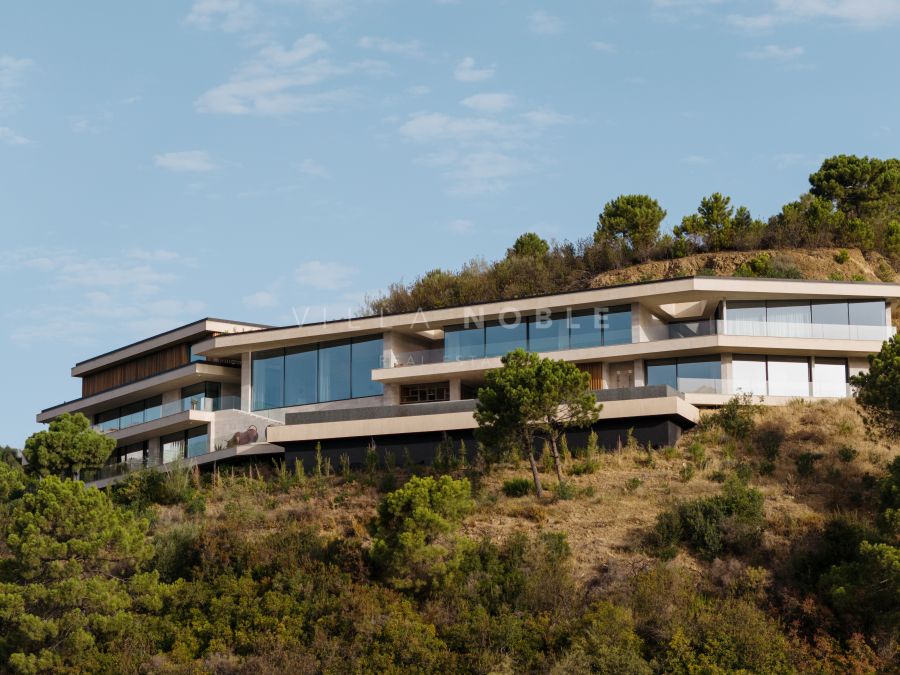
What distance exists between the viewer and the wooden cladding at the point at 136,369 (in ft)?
198

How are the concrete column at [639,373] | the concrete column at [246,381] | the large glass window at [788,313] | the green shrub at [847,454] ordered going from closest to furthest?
the green shrub at [847,454] < the concrete column at [639,373] < the large glass window at [788,313] < the concrete column at [246,381]

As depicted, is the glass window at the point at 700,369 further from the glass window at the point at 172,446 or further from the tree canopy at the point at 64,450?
the tree canopy at the point at 64,450

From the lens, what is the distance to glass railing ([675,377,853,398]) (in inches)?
1914

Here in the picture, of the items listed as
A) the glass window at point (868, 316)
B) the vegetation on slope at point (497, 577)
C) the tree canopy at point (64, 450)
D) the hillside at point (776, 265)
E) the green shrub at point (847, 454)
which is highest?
the hillside at point (776, 265)

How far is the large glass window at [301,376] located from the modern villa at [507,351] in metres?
0.07

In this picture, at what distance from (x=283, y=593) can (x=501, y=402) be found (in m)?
9.50

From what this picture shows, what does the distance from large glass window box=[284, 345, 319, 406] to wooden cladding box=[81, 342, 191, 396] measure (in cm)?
643

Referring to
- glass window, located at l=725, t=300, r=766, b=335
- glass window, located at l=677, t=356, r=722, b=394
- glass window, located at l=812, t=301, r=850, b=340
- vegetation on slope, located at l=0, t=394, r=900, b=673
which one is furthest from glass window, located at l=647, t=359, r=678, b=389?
vegetation on slope, located at l=0, t=394, r=900, b=673

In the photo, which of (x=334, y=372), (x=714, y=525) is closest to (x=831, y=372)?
(x=714, y=525)

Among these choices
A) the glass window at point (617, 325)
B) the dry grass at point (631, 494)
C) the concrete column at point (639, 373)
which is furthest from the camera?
the glass window at point (617, 325)

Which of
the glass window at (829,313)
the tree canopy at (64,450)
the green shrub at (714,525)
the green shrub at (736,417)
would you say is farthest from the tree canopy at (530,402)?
the tree canopy at (64,450)

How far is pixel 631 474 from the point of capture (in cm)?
4225

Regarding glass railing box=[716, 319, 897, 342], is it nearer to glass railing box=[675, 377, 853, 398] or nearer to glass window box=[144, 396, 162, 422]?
glass railing box=[675, 377, 853, 398]

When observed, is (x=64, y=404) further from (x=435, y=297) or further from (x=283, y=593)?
(x=283, y=593)
